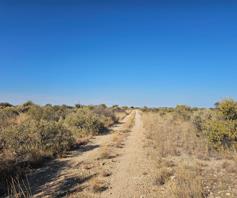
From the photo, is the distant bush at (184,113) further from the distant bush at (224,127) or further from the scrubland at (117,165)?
the distant bush at (224,127)

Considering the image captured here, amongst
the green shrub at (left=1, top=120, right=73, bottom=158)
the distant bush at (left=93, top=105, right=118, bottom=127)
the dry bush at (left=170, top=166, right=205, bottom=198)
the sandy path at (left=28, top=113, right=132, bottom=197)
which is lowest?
the sandy path at (left=28, top=113, right=132, bottom=197)

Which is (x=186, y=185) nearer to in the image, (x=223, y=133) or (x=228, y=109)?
(x=223, y=133)

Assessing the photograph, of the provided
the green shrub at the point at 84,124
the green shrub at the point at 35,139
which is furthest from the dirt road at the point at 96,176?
the green shrub at the point at 84,124

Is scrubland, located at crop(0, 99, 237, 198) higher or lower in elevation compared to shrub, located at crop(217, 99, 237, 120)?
lower

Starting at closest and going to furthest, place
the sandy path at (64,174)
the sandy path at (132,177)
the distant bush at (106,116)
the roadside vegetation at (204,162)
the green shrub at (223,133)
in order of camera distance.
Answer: the roadside vegetation at (204,162) < the sandy path at (132,177) < the sandy path at (64,174) < the green shrub at (223,133) < the distant bush at (106,116)

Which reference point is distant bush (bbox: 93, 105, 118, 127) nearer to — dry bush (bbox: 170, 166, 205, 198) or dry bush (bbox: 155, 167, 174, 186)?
dry bush (bbox: 155, 167, 174, 186)

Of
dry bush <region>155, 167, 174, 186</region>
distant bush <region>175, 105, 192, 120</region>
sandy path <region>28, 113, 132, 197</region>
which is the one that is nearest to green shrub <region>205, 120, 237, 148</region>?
dry bush <region>155, 167, 174, 186</region>

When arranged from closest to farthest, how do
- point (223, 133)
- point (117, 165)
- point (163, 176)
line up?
1. point (163, 176)
2. point (117, 165)
3. point (223, 133)

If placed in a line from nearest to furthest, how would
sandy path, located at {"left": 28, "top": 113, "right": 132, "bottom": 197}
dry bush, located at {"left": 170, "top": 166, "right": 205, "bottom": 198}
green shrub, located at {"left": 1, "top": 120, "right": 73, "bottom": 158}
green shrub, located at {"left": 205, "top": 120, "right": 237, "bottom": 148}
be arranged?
dry bush, located at {"left": 170, "top": 166, "right": 205, "bottom": 198}, sandy path, located at {"left": 28, "top": 113, "right": 132, "bottom": 197}, green shrub, located at {"left": 1, "top": 120, "right": 73, "bottom": 158}, green shrub, located at {"left": 205, "top": 120, "right": 237, "bottom": 148}

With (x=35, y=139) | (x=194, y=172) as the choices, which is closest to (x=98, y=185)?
(x=194, y=172)

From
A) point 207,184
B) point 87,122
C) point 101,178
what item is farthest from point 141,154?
point 87,122

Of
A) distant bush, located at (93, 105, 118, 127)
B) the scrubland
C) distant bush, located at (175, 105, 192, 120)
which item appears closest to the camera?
the scrubland

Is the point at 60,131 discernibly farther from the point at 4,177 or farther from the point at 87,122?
the point at 87,122

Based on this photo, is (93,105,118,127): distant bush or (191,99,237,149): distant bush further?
(93,105,118,127): distant bush
